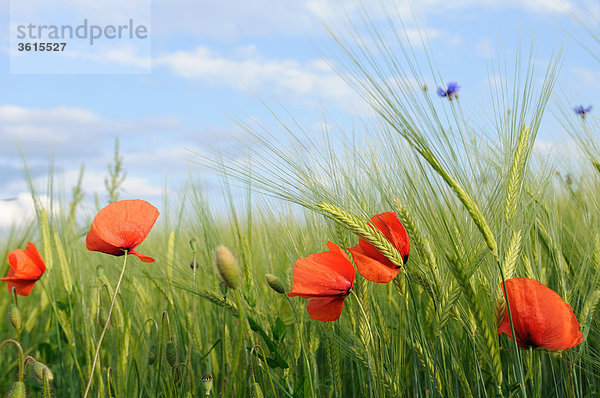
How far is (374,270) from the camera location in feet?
2.22

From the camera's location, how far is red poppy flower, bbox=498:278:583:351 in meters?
0.67

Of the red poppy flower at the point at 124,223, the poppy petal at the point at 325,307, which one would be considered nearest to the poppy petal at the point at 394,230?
the poppy petal at the point at 325,307

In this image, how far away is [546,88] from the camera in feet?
2.78

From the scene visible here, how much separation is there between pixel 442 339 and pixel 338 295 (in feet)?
0.70

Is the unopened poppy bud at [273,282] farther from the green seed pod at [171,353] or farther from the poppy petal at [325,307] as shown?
the green seed pod at [171,353]

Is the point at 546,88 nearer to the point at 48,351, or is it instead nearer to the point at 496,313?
the point at 496,313

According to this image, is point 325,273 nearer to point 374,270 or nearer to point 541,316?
point 374,270

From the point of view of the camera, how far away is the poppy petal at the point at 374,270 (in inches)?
26.5

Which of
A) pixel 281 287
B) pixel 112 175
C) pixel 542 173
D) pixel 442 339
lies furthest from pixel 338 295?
pixel 112 175

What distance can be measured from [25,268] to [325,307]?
772 millimetres

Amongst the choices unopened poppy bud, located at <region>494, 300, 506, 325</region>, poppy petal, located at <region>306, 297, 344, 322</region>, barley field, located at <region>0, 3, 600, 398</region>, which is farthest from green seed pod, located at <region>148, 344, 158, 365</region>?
unopened poppy bud, located at <region>494, 300, 506, 325</region>

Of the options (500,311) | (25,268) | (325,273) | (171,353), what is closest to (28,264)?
(25,268)

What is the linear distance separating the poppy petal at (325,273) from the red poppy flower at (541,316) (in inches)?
9.0

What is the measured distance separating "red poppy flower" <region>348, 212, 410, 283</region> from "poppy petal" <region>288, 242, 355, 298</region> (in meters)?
0.02
